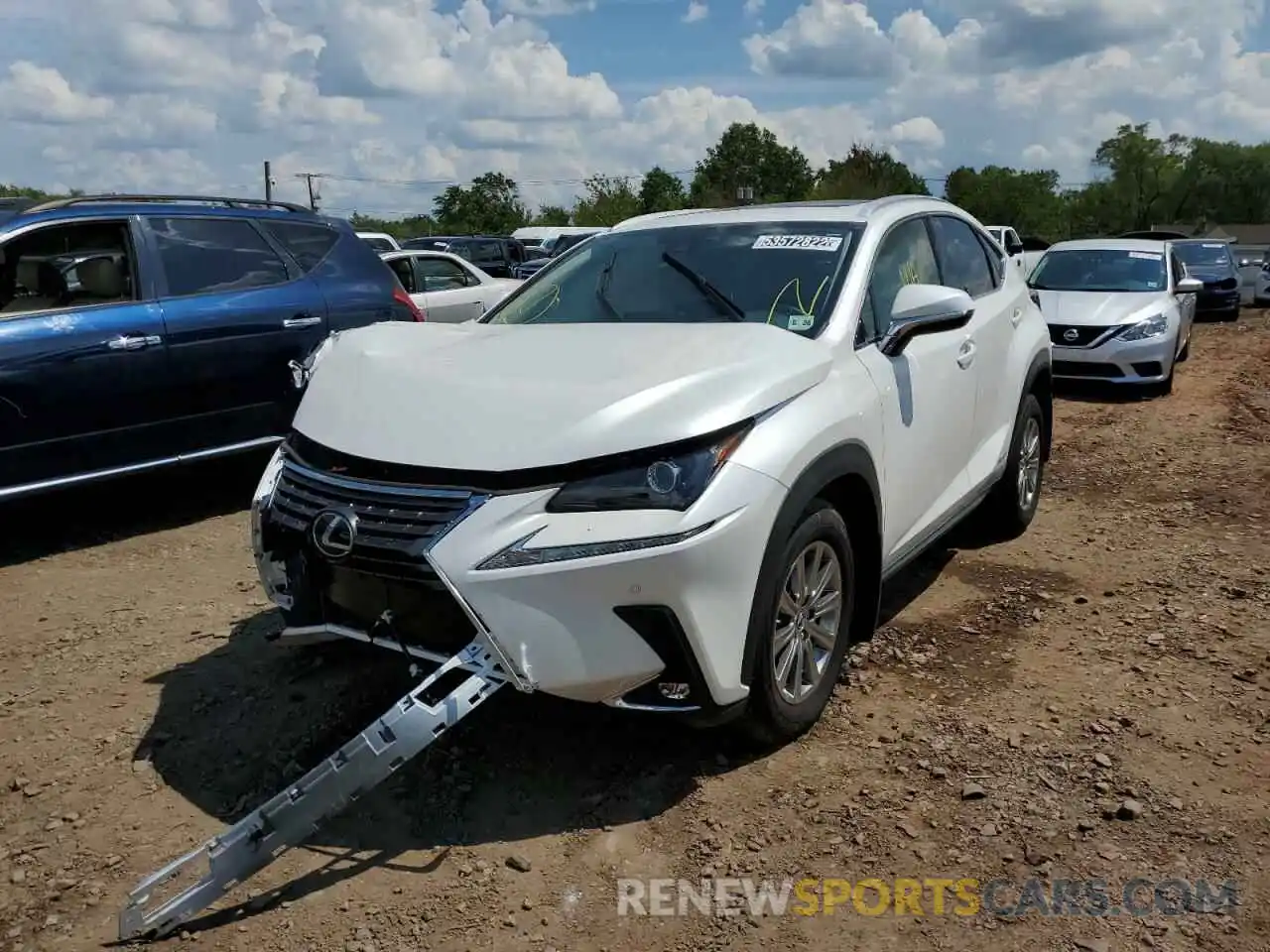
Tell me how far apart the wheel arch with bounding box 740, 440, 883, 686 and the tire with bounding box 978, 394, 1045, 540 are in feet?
6.14

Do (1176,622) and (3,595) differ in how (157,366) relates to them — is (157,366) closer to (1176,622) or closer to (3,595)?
(3,595)

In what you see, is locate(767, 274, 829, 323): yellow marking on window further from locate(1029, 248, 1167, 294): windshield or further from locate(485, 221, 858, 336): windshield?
locate(1029, 248, 1167, 294): windshield

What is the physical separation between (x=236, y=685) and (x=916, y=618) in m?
2.79

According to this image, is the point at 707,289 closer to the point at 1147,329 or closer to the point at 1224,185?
the point at 1147,329

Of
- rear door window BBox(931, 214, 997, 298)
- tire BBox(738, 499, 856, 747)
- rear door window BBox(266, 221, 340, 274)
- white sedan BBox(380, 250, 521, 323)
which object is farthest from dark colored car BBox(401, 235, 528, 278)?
tire BBox(738, 499, 856, 747)

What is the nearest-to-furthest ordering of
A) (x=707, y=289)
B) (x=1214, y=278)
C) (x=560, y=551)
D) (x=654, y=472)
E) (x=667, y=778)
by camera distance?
(x=560, y=551) < (x=654, y=472) < (x=667, y=778) < (x=707, y=289) < (x=1214, y=278)

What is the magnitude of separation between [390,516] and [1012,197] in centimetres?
9615

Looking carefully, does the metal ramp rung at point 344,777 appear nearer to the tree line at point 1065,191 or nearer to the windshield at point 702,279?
the windshield at point 702,279

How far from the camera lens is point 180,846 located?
3043mm

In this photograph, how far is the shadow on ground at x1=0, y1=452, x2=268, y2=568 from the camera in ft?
19.4

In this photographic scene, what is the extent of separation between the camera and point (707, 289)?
4004 mm

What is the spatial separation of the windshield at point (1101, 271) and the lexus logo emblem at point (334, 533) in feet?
34.1

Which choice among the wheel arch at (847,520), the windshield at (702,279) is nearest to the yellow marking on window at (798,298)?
the windshield at (702,279)

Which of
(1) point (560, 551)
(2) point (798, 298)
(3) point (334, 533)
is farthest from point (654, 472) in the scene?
(2) point (798, 298)
